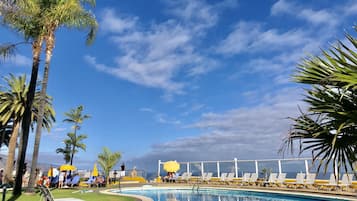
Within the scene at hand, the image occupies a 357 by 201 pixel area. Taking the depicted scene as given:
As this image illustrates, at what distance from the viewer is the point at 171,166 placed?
2533 centimetres

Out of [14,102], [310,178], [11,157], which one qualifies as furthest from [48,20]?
[310,178]

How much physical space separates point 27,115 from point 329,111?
40.4 ft

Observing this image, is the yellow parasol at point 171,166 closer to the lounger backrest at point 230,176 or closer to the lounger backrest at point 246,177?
the lounger backrest at point 230,176

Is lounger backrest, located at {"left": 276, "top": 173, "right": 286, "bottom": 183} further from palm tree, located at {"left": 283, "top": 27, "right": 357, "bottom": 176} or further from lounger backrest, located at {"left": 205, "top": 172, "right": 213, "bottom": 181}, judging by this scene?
palm tree, located at {"left": 283, "top": 27, "right": 357, "bottom": 176}

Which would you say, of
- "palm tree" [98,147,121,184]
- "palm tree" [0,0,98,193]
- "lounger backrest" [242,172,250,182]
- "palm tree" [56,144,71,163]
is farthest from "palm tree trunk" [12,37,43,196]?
"palm tree" [56,144,71,163]

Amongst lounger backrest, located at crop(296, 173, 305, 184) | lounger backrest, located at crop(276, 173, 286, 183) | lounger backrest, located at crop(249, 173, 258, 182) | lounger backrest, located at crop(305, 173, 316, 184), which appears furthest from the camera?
lounger backrest, located at crop(249, 173, 258, 182)

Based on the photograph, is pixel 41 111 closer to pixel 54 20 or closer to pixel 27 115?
pixel 27 115

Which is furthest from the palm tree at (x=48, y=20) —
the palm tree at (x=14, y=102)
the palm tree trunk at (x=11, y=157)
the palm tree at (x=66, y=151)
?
the palm tree at (x=66, y=151)

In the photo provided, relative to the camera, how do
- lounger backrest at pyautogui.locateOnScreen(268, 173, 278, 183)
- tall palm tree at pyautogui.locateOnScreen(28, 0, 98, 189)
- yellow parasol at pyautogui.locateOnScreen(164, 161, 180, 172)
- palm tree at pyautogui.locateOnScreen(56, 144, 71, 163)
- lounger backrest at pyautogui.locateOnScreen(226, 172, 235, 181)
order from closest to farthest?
tall palm tree at pyautogui.locateOnScreen(28, 0, 98, 189), lounger backrest at pyautogui.locateOnScreen(268, 173, 278, 183), lounger backrest at pyautogui.locateOnScreen(226, 172, 235, 181), yellow parasol at pyautogui.locateOnScreen(164, 161, 180, 172), palm tree at pyautogui.locateOnScreen(56, 144, 71, 163)

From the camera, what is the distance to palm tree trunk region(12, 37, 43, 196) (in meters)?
12.3

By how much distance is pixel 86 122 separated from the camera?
35812 mm

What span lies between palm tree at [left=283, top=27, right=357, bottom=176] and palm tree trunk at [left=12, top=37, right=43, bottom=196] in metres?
11.4

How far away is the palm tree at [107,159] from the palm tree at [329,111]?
20.1 meters

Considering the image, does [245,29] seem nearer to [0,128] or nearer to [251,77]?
[251,77]
